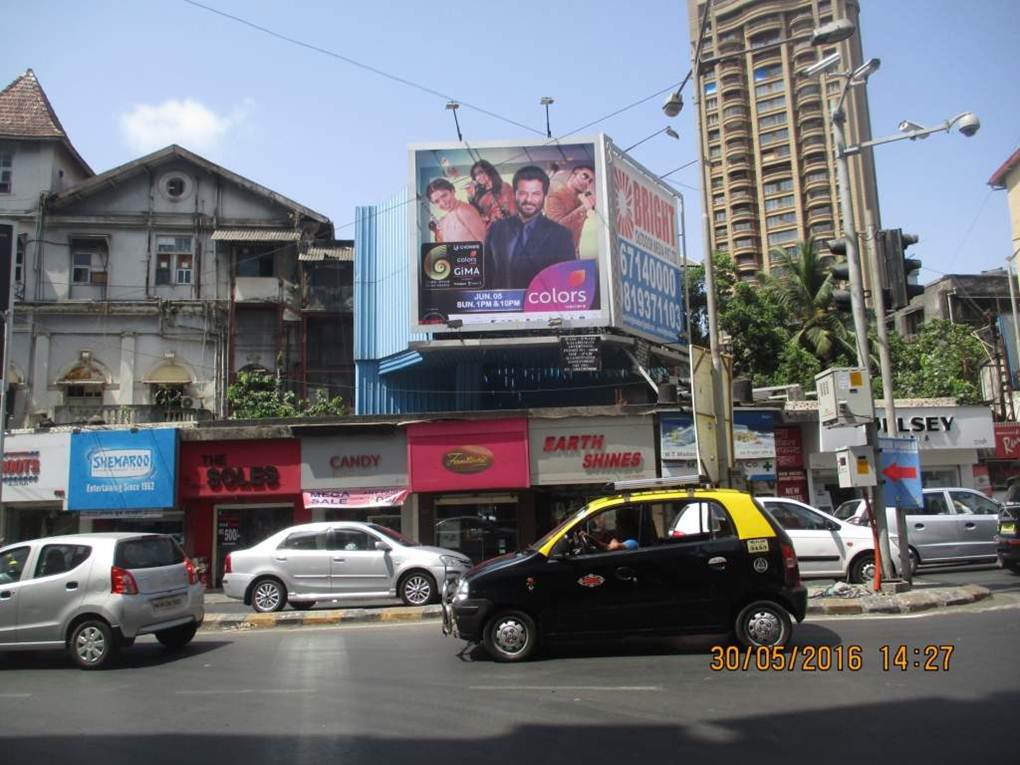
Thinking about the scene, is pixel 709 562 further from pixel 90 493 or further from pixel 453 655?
pixel 90 493

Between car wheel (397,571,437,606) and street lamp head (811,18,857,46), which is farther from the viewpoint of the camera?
car wheel (397,571,437,606)

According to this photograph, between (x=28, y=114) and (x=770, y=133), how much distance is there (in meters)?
71.3

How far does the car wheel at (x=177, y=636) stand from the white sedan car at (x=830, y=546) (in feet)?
31.3

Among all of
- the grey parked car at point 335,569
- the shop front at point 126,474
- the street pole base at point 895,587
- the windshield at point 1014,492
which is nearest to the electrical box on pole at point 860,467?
the street pole base at point 895,587

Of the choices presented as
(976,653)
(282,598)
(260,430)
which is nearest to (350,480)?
(260,430)

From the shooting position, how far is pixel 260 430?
22.2 meters

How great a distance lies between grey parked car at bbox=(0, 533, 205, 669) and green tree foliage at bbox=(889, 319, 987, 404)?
26.4 m

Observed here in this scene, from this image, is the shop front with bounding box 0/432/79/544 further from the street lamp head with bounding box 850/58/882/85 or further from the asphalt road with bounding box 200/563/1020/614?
the street lamp head with bounding box 850/58/882/85

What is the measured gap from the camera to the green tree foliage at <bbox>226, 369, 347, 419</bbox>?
28.1m

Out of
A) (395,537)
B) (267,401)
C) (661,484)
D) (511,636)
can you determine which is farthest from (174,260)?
(661,484)

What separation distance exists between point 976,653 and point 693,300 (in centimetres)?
2535

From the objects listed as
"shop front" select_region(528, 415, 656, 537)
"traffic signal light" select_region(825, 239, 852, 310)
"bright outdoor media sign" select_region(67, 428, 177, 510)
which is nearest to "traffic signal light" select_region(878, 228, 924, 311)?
"traffic signal light" select_region(825, 239, 852, 310)

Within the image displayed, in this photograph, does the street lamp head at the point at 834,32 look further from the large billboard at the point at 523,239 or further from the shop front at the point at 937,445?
the shop front at the point at 937,445

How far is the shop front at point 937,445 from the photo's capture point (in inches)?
917
